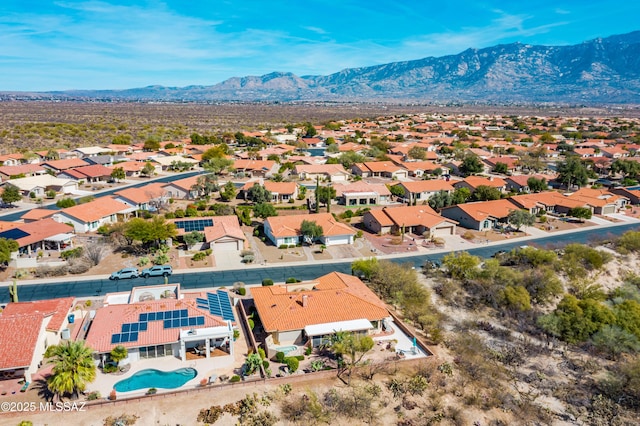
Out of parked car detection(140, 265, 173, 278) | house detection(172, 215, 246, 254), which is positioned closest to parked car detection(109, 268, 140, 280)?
parked car detection(140, 265, 173, 278)

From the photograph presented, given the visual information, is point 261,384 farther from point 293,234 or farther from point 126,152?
point 126,152

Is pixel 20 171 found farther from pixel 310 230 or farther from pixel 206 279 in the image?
pixel 310 230

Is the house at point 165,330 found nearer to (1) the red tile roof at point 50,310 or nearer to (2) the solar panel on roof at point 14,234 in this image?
(1) the red tile roof at point 50,310

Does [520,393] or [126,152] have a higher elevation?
[126,152]

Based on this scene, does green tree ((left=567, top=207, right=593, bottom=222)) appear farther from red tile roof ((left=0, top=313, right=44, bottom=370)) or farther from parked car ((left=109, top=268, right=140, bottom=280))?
red tile roof ((left=0, top=313, right=44, bottom=370))

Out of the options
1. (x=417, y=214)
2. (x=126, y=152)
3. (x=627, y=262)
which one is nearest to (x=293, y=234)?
(x=417, y=214)

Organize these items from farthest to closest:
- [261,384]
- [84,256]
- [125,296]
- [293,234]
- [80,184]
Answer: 1. [80,184]
2. [293,234]
3. [84,256]
4. [125,296]
5. [261,384]
